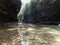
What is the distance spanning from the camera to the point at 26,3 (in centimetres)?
1368

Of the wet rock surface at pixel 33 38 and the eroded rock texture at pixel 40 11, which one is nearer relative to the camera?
the wet rock surface at pixel 33 38

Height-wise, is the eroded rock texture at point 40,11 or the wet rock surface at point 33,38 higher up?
the wet rock surface at point 33,38

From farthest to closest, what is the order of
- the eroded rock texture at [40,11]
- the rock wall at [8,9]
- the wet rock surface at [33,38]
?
the eroded rock texture at [40,11], the rock wall at [8,9], the wet rock surface at [33,38]

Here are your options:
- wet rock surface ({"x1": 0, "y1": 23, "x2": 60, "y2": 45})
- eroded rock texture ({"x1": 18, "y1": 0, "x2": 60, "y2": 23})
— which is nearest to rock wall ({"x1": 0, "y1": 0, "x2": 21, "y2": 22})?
eroded rock texture ({"x1": 18, "y1": 0, "x2": 60, "y2": 23})

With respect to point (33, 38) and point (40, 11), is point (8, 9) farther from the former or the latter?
point (33, 38)

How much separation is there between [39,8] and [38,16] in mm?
818

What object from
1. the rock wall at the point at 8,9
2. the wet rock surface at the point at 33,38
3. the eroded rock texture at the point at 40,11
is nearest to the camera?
the wet rock surface at the point at 33,38

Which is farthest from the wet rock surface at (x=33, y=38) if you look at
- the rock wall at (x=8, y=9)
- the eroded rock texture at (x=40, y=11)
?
the eroded rock texture at (x=40, y=11)

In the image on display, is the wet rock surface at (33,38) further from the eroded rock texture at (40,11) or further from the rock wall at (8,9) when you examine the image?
the eroded rock texture at (40,11)

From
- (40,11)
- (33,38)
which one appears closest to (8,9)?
(40,11)

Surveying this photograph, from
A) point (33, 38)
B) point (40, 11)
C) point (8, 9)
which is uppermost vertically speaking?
point (33, 38)

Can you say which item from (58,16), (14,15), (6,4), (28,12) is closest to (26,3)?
(28,12)

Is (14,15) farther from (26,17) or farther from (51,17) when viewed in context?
(51,17)

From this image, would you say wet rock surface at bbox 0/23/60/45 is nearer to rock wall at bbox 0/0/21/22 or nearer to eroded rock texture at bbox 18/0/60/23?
rock wall at bbox 0/0/21/22
